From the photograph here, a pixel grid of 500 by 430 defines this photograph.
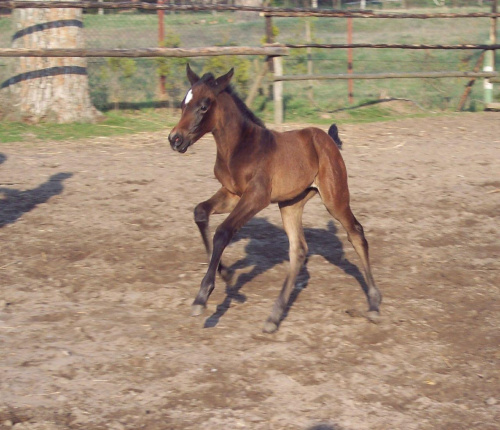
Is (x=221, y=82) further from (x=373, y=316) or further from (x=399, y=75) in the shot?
(x=399, y=75)

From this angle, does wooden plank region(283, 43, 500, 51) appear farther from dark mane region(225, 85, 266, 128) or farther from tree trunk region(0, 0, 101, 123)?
dark mane region(225, 85, 266, 128)

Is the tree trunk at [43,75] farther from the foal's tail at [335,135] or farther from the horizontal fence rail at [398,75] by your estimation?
the foal's tail at [335,135]

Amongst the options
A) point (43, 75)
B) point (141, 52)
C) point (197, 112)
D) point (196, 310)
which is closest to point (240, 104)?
point (197, 112)

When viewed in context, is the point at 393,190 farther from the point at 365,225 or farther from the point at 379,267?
the point at 379,267

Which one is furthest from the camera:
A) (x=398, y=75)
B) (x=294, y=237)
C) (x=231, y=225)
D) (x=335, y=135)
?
(x=398, y=75)

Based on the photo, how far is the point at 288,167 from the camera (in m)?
5.48

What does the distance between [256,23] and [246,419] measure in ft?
51.9

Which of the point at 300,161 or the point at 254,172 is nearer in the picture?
the point at 254,172

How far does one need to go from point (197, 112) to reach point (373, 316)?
1.86 m

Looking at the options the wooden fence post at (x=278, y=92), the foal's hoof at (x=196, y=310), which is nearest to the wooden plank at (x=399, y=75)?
the wooden fence post at (x=278, y=92)

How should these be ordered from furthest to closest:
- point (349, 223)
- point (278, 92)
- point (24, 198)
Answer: point (278, 92) < point (24, 198) < point (349, 223)

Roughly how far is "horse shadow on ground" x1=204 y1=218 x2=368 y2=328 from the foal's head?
1258mm

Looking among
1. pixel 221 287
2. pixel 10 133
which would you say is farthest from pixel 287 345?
pixel 10 133

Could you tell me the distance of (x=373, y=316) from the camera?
5355 millimetres
